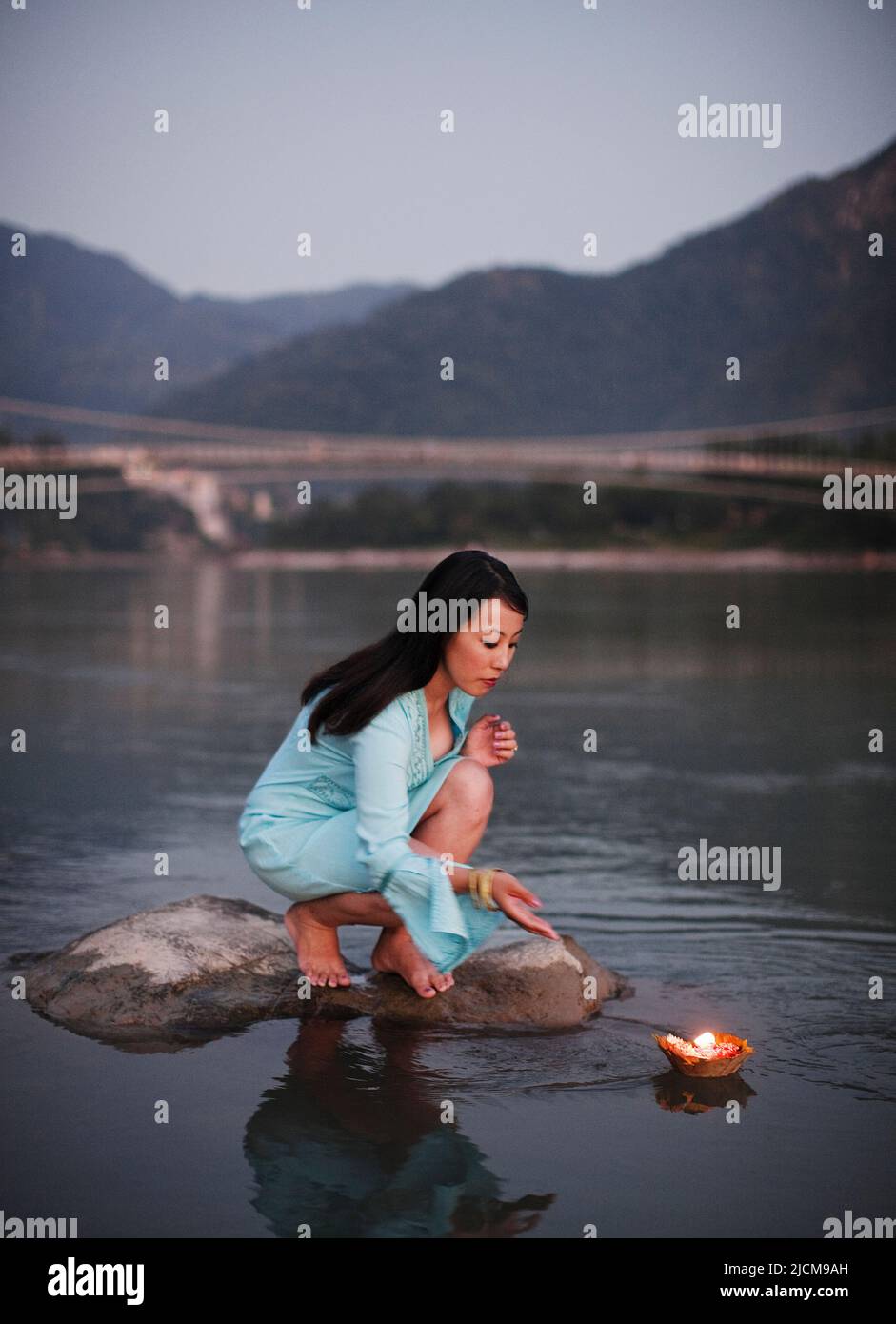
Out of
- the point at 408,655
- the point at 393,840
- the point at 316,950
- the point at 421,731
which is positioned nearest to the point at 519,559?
the point at 316,950

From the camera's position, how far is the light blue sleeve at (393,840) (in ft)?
10.4

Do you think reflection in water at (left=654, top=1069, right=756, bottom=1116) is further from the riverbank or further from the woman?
the riverbank

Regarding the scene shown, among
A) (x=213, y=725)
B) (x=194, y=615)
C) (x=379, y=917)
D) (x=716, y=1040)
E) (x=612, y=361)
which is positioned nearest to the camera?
(x=716, y=1040)

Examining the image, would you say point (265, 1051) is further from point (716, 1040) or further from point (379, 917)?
point (716, 1040)

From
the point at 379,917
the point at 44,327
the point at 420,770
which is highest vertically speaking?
the point at 44,327

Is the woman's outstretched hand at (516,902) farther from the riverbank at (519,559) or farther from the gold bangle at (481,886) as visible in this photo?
the riverbank at (519,559)

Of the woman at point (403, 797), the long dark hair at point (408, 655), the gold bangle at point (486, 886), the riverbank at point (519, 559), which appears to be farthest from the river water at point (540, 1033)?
the riverbank at point (519, 559)

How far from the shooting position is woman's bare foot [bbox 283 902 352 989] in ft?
11.9

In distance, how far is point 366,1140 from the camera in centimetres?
288

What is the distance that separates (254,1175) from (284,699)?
7.53 m

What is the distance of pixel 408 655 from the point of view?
324 centimetres

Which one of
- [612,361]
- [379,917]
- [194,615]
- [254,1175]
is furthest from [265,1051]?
[612,361]

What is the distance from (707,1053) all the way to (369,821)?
0.80 m

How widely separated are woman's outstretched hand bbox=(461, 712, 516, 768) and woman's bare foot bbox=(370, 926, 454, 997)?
0.41 meters
